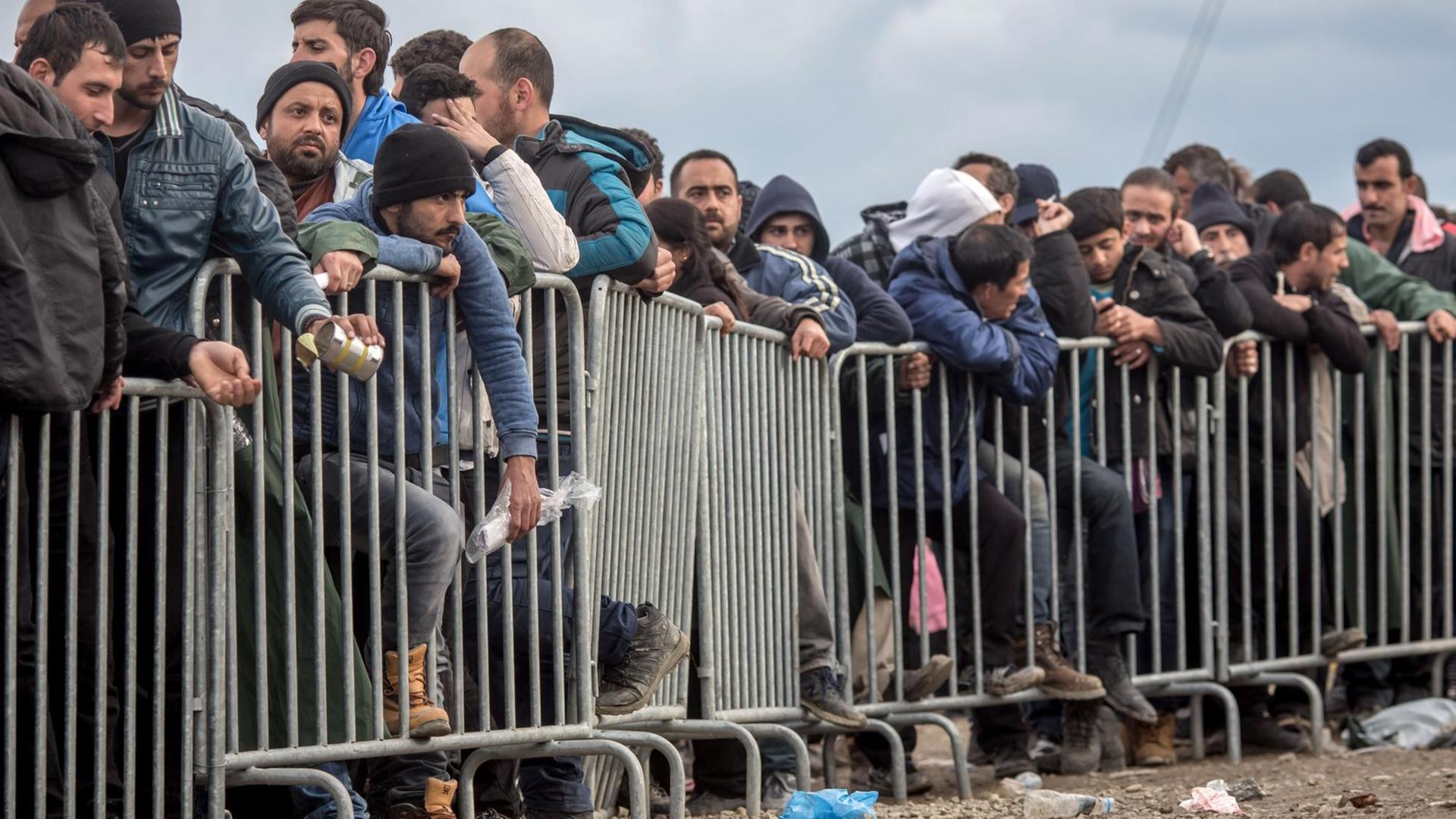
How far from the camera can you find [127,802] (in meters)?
4.68

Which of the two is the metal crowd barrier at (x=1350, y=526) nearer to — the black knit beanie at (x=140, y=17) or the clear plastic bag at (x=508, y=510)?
the clear plastic bag at (x=508, y=510)

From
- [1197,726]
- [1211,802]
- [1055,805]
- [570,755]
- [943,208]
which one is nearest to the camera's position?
[570,755]

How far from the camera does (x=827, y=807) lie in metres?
5.85

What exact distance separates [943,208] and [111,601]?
4531mm

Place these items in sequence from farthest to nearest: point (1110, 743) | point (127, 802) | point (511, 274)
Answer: point (1110, 743), point (511, 274), point (127, 802)

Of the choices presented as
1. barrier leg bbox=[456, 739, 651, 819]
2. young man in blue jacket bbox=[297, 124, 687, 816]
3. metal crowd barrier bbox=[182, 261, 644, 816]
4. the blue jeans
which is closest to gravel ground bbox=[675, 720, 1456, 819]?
barrier leg bbox=[456, 739, 651, 819]

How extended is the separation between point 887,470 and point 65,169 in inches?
158

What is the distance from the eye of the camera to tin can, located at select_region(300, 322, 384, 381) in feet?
15.7

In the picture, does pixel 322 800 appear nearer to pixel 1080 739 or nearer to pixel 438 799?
pixel 438 799

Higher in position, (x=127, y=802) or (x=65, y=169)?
(x=65, y=169)

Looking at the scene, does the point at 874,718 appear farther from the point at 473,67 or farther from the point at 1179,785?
the point at 473,67

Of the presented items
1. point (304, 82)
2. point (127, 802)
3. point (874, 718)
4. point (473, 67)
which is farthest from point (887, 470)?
point (127, 802)

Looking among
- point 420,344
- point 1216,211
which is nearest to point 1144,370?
point 1216,211

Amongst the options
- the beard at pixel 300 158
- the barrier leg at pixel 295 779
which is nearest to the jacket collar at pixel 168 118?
the beard at pixel 300 158
